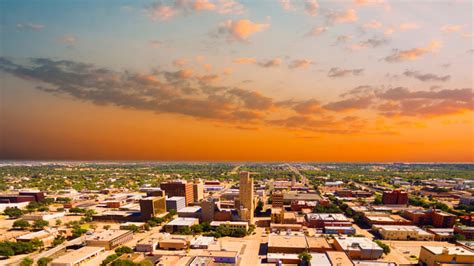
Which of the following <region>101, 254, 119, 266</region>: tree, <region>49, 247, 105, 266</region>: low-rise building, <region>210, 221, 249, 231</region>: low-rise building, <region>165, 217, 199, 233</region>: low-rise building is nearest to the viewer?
<region>49, 247, 105, 266</region>: low-rise building

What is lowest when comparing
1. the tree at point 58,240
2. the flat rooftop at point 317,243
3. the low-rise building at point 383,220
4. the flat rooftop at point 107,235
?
the tree at point 58,240

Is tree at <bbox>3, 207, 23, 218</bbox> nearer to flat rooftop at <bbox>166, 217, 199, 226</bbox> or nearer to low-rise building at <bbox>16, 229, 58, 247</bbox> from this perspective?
low-rise building at <bbox>16, 229, 58, 247</bbox>

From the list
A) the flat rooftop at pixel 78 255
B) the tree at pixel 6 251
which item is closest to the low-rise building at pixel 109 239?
the flat rooftop at pixel 78 255

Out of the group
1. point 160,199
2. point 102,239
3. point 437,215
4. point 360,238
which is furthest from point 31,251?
point 437,215

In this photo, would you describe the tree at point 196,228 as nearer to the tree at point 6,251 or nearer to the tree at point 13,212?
the tree at point 6,251

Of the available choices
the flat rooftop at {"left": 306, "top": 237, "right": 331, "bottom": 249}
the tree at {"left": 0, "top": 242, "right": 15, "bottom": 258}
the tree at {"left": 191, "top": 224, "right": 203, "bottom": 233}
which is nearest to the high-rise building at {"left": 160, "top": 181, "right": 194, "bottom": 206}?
the tree at {"left": 191, "top": 224, "right": 203, "bottom": 233}

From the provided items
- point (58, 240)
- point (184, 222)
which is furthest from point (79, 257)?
point (184, 222)
